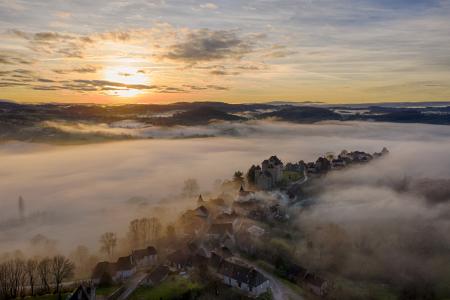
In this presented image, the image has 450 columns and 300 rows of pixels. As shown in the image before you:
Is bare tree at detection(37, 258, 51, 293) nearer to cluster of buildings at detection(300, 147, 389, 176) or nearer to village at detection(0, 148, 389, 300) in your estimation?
village at detection(0, 148, 389, 300)

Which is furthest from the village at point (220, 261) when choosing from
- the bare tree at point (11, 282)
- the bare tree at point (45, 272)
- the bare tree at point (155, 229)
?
the bare tree at point (11, 282)

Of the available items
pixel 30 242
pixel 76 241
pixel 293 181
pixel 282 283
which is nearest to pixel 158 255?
pixel 282 283

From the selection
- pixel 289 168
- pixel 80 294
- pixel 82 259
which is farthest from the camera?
pixel 289 168

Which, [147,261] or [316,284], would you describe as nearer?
[316,284]

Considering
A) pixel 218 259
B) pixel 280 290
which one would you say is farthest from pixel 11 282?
pixel 280 290

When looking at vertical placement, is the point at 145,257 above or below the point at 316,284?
above

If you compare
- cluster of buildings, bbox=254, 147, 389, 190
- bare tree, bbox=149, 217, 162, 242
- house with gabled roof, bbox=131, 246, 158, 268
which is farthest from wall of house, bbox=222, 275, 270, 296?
cluster of buildings, bbox=254, 147, 389, 190

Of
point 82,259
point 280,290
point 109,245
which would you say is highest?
point 109,245

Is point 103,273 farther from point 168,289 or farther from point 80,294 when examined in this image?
point 80,294

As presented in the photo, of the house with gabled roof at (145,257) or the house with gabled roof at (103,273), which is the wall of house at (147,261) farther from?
the house with gabled roof at (103,273)
